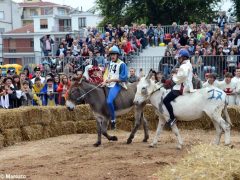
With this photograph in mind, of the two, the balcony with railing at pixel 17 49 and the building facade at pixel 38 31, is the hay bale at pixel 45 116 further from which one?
the balcony with railing at pixel 17 49

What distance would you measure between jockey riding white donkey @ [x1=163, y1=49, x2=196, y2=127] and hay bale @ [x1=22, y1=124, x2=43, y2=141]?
15.6ft

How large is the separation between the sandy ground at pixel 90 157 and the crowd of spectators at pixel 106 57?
273 centimetres

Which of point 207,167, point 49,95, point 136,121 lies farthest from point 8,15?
point 207,167

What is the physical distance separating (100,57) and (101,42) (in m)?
2.44

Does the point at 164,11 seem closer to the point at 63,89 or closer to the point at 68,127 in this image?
the point at 63,89

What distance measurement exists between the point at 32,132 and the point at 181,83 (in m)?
5.30

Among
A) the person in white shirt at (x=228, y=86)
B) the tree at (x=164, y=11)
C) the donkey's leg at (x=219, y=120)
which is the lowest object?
the donkey's leg at (x=219, y=120)

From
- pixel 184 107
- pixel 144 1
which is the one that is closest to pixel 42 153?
pixel 184 107

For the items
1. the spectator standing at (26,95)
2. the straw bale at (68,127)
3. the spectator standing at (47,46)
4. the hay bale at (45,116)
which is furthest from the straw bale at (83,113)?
the spectator standing at (47,46)

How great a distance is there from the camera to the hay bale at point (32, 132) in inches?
661

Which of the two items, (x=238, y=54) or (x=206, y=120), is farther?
(x=238, y=54)

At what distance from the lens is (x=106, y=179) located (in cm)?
1052

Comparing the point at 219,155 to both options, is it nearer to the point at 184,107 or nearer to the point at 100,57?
the point at 184,107

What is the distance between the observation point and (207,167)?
838cm
